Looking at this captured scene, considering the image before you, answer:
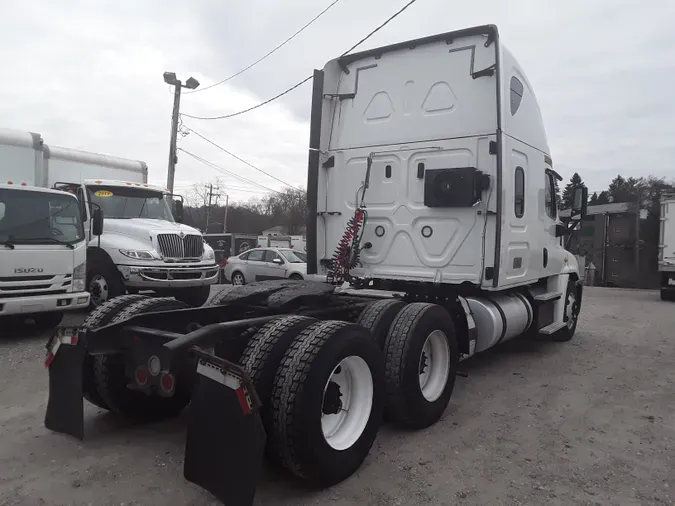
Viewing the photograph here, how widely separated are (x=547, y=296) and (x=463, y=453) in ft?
13.4

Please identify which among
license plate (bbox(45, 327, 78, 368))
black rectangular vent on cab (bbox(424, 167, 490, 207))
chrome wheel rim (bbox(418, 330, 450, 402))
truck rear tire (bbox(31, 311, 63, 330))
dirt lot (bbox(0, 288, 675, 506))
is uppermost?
black rectangular vent on cab (bbox(424, 167, 490, 207))

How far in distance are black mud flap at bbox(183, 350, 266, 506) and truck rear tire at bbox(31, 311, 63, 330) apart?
6.58 metres

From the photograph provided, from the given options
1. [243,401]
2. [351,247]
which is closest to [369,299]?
[351,247]

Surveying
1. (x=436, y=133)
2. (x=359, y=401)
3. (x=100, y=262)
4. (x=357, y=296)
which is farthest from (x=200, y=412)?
(x=100, y=262)

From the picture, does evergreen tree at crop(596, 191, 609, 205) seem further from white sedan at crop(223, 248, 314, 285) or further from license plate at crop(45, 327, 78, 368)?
license plate at crop(45, 327, 78, 368)

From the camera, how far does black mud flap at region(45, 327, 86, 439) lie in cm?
371

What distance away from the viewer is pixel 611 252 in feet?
73.8

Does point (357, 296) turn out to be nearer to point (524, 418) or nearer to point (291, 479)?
point (524, 418)

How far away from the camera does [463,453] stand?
4020 millimetres

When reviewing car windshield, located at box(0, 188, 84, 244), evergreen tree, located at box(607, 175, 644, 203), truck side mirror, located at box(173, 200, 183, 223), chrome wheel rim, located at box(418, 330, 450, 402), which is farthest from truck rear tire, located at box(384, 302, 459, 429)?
evergreen tree, located at box(607, 175, 644, 203)

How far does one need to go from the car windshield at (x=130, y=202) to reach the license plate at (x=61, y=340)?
6.87m

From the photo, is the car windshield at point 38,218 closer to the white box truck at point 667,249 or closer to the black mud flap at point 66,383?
the black mud flap at point 66,383

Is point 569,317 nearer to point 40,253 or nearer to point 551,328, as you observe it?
point 551,328

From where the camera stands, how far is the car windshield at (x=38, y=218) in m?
7.43
